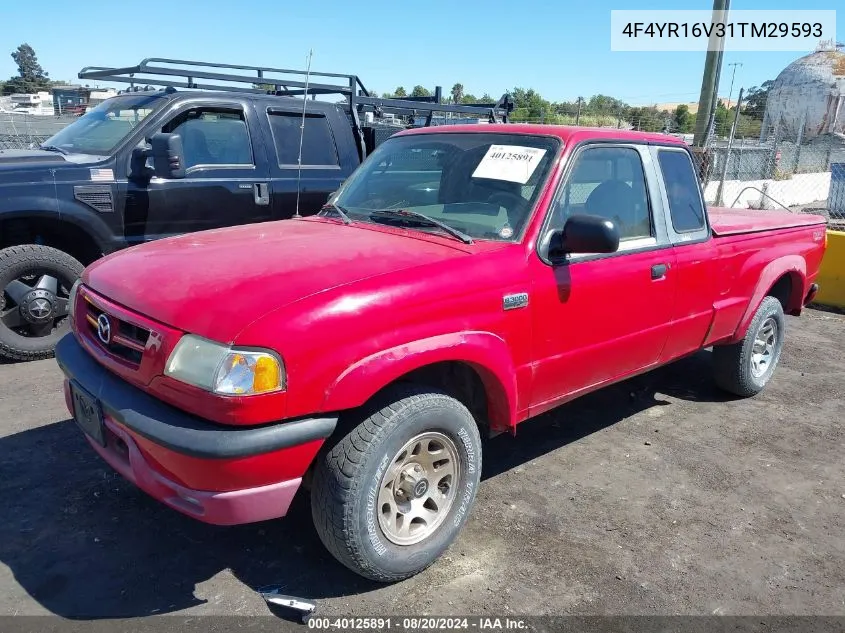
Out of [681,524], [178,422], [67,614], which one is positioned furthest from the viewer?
[681,524]

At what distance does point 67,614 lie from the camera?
2637 mm

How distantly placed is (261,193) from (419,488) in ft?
13.1

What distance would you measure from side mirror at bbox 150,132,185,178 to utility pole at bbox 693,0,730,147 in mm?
7520

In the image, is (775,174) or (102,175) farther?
(775,174)

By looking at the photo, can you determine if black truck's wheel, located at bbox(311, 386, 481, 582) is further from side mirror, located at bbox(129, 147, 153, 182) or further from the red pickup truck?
side mirror, located at bbox(129, 147, 153, 182)

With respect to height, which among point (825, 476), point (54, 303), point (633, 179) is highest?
point (633, 179)

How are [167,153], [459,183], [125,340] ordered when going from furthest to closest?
[167,153] → [459,183] → [125,340]

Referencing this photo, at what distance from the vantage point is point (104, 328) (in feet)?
9.41

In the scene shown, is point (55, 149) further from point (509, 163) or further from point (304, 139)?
point (509, 163)

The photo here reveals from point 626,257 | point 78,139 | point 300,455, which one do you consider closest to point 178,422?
point 300,455

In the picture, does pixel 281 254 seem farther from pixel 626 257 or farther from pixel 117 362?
pixel 626 257

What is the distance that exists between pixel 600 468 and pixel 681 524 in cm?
64

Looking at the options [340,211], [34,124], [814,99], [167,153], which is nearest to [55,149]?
[167,153]

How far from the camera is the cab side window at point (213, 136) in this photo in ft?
19.3
